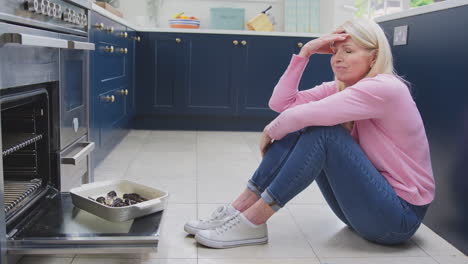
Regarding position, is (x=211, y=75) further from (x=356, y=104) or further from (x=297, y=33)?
(x=356, y=104)

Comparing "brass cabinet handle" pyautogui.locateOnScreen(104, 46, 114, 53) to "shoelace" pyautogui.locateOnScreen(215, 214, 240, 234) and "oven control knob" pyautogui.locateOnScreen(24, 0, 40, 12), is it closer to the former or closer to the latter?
"oven control knob" pyautogui.locateOnScreen(24, 0, 40, 12)

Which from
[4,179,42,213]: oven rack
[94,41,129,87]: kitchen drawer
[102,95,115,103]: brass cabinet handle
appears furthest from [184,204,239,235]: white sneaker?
[102,95,115,103]: brass cabinet handle

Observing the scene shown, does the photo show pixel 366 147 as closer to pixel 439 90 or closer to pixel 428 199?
pixel 428 199

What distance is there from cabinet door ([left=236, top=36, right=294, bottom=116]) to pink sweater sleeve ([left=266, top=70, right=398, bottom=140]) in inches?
108

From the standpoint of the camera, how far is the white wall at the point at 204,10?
178 inches

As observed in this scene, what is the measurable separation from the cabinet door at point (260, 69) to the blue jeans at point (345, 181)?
266 cm

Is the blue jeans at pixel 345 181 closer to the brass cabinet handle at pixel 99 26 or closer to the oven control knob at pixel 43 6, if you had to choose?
the oven control knob at pixel 43 6

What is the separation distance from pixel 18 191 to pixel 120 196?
342 mm

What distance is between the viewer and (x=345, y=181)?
5.28 ft

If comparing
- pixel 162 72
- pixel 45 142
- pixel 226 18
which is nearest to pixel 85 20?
pixel 45 142

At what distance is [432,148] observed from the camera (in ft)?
6.63

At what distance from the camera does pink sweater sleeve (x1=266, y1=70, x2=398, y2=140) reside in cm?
157

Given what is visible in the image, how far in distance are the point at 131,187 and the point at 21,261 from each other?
0.44 m

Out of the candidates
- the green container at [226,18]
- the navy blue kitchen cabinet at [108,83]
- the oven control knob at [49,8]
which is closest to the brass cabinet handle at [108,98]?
the navy blue kitchen cabinet at [108,83]
